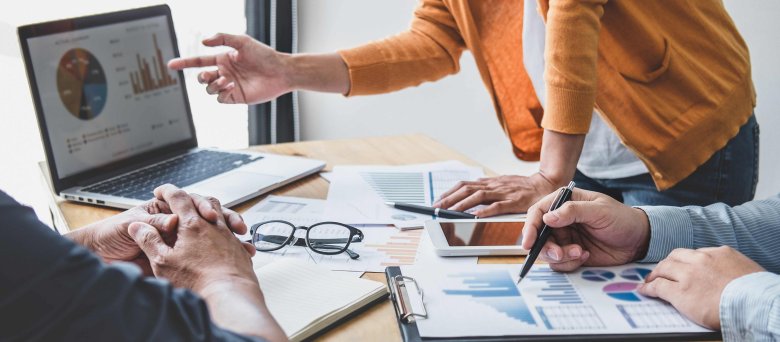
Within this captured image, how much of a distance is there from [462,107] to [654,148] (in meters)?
1.55

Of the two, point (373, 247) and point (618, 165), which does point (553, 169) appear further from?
point (373, 247)

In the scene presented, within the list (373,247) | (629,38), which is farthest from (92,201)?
(629,38)

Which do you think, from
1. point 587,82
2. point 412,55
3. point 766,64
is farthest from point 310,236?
point 766,64

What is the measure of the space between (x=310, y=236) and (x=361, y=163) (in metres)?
0.48

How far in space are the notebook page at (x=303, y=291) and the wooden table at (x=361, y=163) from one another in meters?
0.03

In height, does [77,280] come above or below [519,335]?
above

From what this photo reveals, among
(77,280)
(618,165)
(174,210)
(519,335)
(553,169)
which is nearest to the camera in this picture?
(77,280)

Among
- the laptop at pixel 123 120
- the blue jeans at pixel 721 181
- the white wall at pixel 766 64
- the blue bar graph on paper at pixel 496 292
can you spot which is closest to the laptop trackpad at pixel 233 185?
the laptop at pixel 123 120

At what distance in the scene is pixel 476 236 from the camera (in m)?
1.03

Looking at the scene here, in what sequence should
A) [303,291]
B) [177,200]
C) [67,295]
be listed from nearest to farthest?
[67,295], [303,291], [177,200]

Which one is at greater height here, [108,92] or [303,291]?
[108,92]

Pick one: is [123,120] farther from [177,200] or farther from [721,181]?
[721,181]

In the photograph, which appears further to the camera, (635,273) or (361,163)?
(361,163)

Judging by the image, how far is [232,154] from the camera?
58.6 inches
